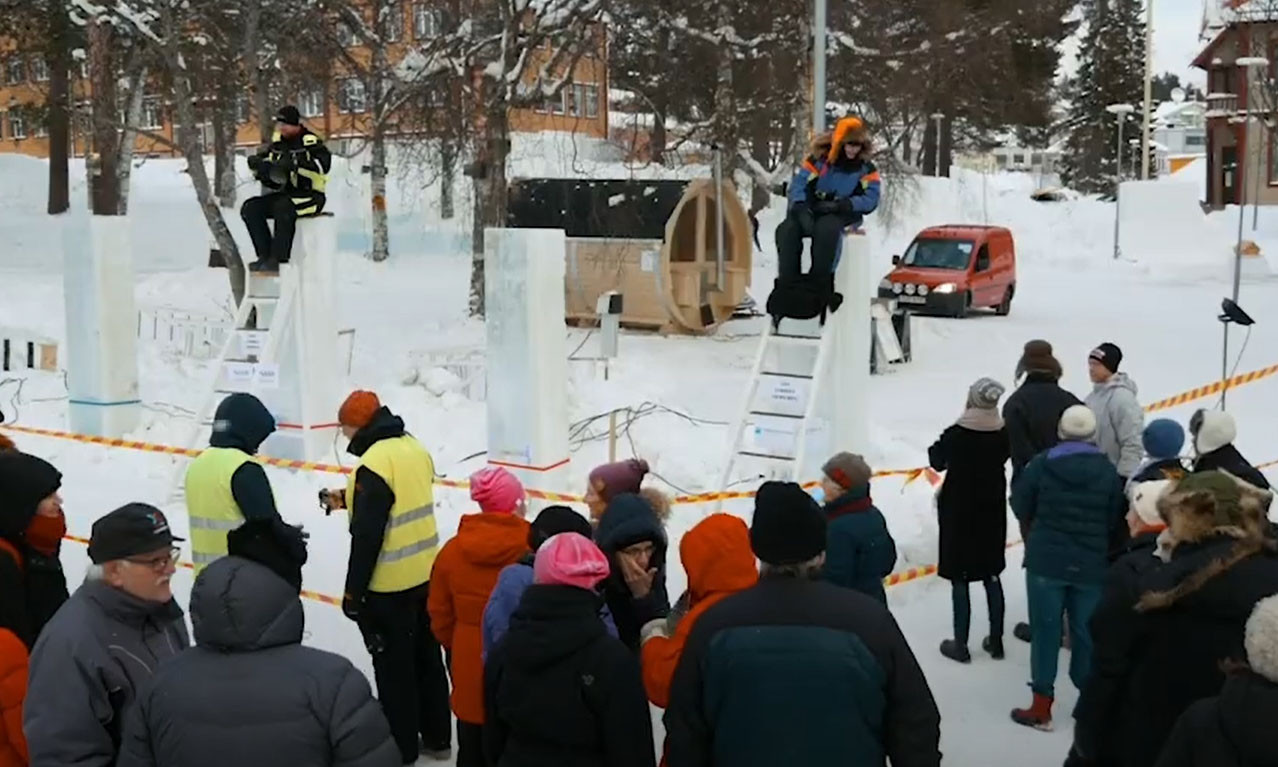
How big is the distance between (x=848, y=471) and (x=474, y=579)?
75.0 inches

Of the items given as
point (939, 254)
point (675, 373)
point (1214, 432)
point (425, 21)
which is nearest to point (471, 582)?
point (1214, 432)

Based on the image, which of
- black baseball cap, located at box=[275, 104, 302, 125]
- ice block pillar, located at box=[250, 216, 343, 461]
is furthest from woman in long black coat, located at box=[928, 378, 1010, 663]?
ice block pillar, located at box=[250, 216, 343, 461]

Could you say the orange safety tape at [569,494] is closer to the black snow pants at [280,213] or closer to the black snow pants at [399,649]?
the black snow pants at [280,213]

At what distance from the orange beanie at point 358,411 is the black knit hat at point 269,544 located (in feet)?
3.20

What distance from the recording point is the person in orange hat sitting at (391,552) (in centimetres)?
582

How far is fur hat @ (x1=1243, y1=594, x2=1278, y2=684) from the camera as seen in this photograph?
120 inches

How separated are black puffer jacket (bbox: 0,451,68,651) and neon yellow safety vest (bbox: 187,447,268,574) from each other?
0.70 metres

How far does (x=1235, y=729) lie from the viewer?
10.2 feet

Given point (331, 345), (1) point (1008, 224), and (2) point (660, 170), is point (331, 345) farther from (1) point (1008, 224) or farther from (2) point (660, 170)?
(1) point (1008, 224)

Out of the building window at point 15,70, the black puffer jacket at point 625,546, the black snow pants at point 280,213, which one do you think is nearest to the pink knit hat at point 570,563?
the black puffer jacket at point 625,546

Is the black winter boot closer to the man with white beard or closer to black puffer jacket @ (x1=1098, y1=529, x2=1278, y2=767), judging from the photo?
black puffer jacket @ (x1=1098, y1=529, x2=1278, y2=767)


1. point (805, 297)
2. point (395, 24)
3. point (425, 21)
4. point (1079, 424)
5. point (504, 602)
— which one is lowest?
point (504, 602)

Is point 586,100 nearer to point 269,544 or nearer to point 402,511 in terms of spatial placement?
point 402,511

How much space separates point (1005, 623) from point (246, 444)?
15.4ft
